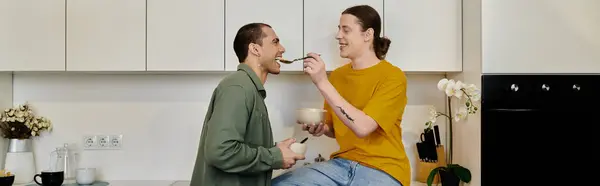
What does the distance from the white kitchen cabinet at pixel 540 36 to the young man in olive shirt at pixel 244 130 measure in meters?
0.95

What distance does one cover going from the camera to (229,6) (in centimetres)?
283

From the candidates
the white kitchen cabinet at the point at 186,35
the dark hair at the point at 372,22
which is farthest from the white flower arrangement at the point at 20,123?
the dark hair at the point at 372,22

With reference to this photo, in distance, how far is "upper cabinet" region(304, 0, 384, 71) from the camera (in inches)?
111

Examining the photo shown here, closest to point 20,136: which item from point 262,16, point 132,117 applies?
point 132,117

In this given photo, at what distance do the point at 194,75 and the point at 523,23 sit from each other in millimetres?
1623

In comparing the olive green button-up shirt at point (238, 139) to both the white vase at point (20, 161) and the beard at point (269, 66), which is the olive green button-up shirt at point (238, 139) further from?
the white vase at point (20, 161)

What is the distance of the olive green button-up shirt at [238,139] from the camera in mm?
1936

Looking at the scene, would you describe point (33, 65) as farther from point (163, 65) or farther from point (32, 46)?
point (163, 65)

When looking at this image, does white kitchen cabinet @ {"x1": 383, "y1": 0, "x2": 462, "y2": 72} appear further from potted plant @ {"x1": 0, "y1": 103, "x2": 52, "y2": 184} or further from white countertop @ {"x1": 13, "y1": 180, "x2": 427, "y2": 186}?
potted plant @ {"x1": 0, "y1": 103, "x2": 52, "y2": 184}

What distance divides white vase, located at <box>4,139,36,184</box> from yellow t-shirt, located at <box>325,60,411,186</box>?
1.61 m

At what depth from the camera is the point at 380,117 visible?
88.9 inches

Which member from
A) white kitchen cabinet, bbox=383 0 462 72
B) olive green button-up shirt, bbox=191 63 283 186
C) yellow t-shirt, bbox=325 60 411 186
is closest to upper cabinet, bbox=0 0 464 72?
white kitchen cabinet, bbox=383 0 462 72

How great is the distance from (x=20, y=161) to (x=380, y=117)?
1.88 metres

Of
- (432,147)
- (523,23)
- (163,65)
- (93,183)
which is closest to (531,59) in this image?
(523,23)
